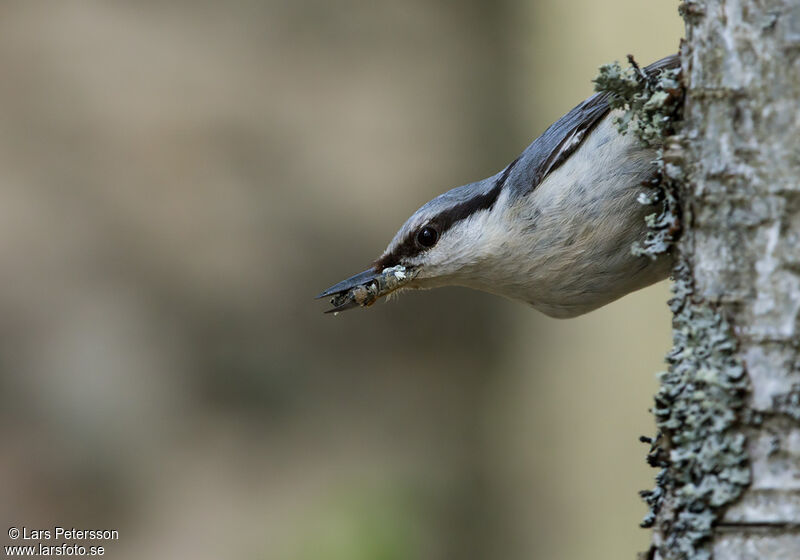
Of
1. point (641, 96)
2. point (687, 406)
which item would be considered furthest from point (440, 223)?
point (687, 406)

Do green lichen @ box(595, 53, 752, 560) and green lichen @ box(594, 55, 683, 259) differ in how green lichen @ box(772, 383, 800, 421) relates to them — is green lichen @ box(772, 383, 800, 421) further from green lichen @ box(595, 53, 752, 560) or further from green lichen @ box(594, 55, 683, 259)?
green lichen @ box(594, 55, 683, 259)

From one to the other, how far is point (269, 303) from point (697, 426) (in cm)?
288

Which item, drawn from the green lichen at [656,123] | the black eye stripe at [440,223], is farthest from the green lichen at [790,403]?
the black eye stripe at [440,223]

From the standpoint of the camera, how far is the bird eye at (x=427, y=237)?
87.7 inches

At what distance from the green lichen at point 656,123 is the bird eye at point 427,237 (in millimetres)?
765

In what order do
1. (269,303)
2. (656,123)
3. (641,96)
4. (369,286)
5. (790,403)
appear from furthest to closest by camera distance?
(269,303), (369,286), (641,96), (656,123), (790,403)

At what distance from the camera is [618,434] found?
150 inches

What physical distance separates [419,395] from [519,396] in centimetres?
53

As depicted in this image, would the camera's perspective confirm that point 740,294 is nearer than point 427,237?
Yes

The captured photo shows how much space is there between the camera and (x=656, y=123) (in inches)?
52.9

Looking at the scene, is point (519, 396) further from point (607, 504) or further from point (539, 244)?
point (539, 244)

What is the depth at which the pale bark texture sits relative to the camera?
108 cm

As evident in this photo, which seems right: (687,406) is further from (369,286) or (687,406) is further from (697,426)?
(369,286)

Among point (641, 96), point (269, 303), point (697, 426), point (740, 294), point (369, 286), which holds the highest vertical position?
point (269, 303)
